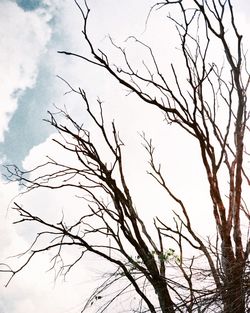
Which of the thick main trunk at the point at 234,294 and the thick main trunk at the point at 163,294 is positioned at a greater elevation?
the thick main trunk at the point at 163,294

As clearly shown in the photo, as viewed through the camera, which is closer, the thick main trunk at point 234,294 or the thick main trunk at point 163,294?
the thick main trunk at point 234,294

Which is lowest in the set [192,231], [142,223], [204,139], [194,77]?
[192,231]

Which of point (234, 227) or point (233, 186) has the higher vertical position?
point (233, 186)

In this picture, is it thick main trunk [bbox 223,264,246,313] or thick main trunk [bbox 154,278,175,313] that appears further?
thick main trunk [bbox 154,278,175,313]

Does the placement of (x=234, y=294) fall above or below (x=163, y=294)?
below

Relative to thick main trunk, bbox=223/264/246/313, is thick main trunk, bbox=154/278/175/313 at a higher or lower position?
higher

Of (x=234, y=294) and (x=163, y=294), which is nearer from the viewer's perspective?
(x=234, y=294)

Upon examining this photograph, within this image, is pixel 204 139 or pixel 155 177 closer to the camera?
pixel 204 139

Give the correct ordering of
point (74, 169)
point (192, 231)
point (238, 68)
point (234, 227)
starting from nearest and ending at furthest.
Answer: point (234, 227), point (238, 68), point (192, 231), point (74, 169)

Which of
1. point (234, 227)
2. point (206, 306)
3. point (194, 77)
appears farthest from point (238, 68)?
point (206, 306)

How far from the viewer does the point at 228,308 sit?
151 centimetres

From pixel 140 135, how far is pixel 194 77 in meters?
1.84

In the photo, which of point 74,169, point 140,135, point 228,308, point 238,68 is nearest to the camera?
point 228,308

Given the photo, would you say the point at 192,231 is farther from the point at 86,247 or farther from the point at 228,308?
the point at 228,308
